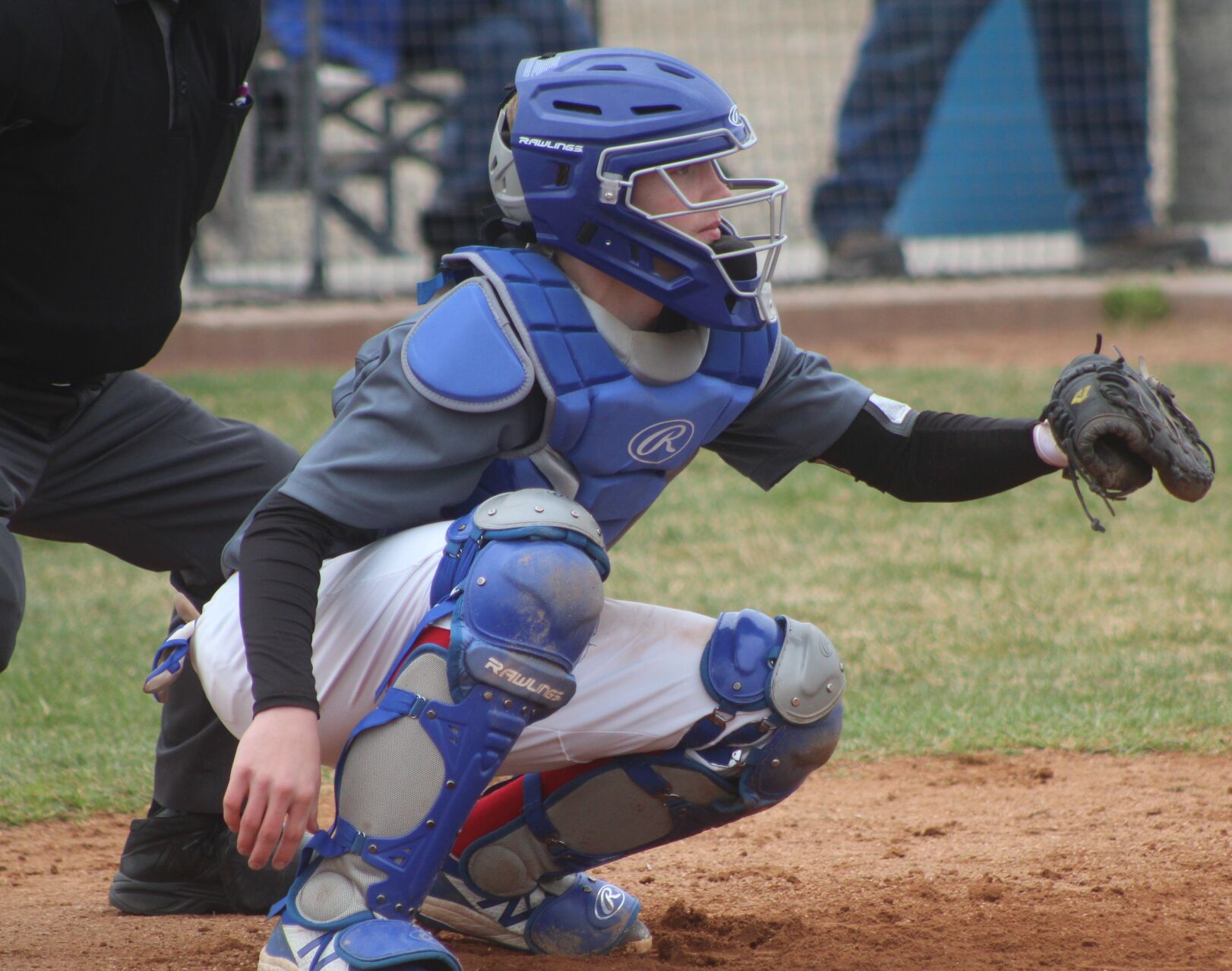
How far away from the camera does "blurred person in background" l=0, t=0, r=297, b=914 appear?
8.97 ft

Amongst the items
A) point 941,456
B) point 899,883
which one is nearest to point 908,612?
point 899,883

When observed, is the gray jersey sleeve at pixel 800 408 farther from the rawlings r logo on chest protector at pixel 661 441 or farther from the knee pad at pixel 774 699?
the knee pad at pixel 774 699

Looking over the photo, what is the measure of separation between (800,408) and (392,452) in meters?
0.78

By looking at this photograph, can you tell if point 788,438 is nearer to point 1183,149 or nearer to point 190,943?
point 190,943

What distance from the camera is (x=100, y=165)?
279cm

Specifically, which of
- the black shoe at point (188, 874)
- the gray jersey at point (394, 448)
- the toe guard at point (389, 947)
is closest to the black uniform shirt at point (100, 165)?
the gray jersey at point (394, 448)

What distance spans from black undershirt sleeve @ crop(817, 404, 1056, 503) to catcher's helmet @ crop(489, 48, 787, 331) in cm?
37

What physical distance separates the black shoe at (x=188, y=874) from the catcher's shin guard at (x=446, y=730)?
0.72m

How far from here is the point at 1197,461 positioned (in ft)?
8.43

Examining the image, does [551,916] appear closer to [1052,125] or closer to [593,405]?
[593,405]

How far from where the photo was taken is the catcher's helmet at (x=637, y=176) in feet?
8.18

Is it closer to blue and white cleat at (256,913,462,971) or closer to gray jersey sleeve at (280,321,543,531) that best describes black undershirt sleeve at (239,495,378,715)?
gray jersey sleeve at (280,321,543,531)

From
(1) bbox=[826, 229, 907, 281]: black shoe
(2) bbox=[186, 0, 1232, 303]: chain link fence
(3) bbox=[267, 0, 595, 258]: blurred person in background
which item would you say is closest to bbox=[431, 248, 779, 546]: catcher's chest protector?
(3) bbox=[267, 0, 595, 258]: blurred person in background

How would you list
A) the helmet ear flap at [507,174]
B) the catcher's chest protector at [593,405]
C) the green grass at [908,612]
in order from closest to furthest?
the catcher's chest protector at [593,405]
the helmet ear flap at [507,174]
the green grass at [908,612]
